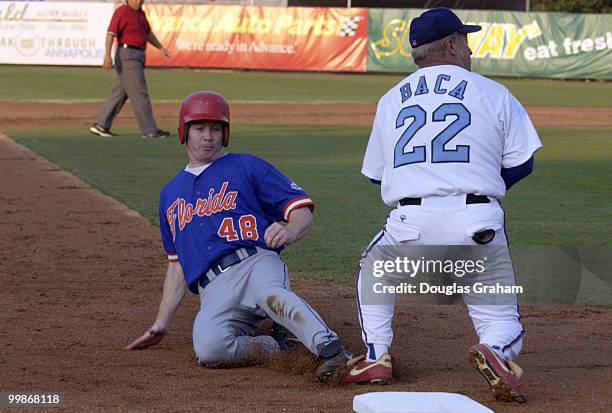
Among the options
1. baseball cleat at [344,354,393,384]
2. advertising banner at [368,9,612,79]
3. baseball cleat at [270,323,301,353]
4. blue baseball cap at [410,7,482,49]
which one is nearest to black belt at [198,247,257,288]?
baseball cleat at [270,323,301,353]

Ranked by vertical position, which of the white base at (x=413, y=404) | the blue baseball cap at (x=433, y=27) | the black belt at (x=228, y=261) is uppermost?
the blue baseball cap at (x=433, y=27)

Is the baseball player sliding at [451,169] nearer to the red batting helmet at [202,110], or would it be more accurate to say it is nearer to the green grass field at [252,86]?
the red batting helmet at [202,110]

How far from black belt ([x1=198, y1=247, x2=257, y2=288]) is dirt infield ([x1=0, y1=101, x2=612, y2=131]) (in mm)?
14439

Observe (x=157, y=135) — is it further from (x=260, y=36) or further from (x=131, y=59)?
(x=260, y=36)

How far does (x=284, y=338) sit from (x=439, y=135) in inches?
59.5

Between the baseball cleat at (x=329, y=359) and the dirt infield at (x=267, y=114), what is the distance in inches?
596

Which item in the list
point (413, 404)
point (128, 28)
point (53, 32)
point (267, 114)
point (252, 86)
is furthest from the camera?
point (53, 32)

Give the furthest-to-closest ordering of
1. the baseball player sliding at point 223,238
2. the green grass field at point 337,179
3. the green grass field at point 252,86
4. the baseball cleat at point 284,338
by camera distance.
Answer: the green grass field at point 252,86
the green grass field at point 337,179
the baseball cleat at point 284,338
the baseball player sliding at point 223,238

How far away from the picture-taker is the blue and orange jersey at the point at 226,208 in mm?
5363

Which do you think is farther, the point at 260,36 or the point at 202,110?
the point at 260,36

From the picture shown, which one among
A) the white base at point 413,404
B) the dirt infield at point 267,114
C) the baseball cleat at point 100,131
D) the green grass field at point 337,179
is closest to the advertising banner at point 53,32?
the green grass field at point 337,179

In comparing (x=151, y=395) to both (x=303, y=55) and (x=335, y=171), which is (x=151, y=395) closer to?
(x=335, y=171)

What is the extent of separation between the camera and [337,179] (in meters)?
12.5

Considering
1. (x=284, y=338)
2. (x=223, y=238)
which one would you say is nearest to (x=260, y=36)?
(x=284, y=338)
